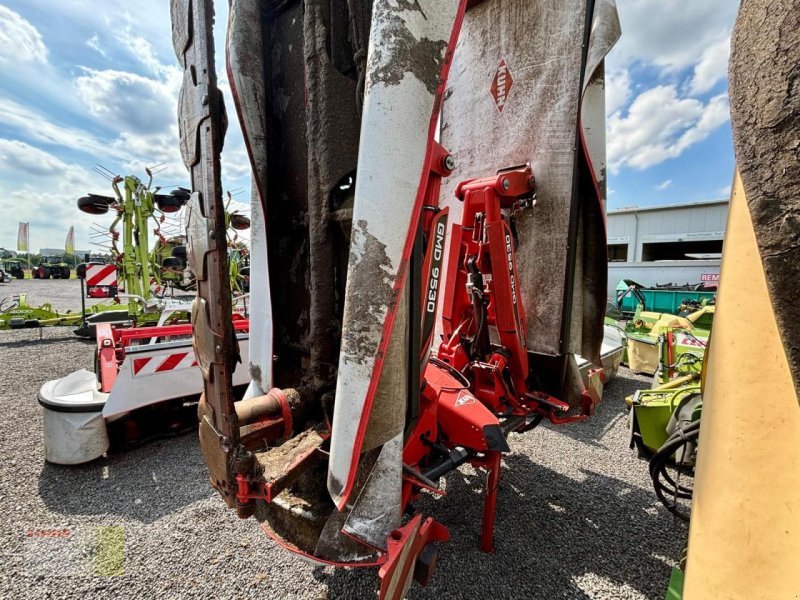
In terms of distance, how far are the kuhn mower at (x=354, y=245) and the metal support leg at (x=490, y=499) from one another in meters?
0.02

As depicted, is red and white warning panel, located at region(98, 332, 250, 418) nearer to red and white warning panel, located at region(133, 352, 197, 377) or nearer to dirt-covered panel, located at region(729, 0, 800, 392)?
red and white warning panel, located at region(133, 352, 197, 377)

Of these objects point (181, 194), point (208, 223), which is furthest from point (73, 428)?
point (181, 194)

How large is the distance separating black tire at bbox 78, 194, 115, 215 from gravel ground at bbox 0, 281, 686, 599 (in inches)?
146

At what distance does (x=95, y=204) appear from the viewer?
586 cm

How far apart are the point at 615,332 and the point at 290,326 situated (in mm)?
5895

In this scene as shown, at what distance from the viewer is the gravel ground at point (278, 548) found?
6.36 feet

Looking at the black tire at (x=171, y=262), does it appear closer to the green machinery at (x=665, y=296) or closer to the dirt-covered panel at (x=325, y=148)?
the dirt-covered panel at (x=325, y=148)

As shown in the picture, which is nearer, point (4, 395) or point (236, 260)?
point (4, 395)

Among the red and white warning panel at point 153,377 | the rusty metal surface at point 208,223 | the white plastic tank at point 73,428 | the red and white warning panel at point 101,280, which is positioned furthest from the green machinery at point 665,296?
the red and white warning panel at point 101,280

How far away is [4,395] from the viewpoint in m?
4.48

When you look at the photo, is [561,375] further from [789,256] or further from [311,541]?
[789,256]

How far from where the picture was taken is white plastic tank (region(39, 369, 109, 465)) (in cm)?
284

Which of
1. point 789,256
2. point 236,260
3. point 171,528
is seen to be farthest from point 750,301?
point 236,260

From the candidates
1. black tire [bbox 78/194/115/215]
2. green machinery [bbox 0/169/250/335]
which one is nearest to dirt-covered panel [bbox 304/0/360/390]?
green machinery [bbox 0/169/250/335]
